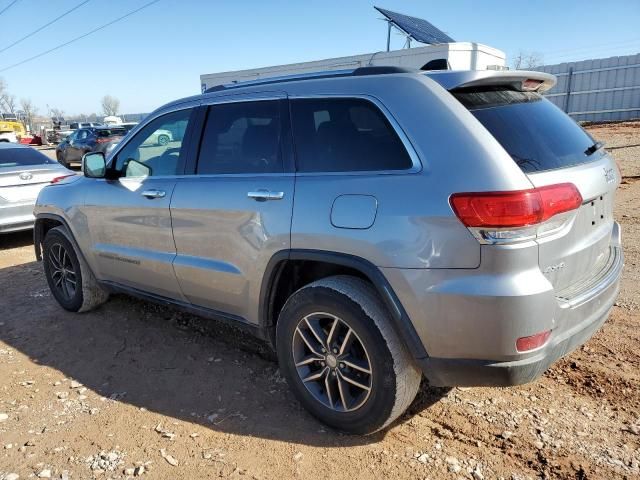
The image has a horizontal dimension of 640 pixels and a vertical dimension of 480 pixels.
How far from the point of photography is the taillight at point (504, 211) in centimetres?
217

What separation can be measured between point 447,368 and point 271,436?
1091 millimetres

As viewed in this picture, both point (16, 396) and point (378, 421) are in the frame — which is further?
point (16, 396)

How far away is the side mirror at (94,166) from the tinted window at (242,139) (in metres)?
1.08

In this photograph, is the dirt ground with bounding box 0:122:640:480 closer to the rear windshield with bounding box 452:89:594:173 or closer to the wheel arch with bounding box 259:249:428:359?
the wheel arch with bounding box 259:249:428:359

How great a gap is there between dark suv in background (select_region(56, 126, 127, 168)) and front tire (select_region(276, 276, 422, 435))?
683 inches

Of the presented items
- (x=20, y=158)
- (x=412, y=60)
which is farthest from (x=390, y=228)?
(x=412, y=60)

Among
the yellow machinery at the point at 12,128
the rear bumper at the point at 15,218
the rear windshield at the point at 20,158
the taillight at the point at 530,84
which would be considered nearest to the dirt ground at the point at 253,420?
the taillight at the point at 530,84

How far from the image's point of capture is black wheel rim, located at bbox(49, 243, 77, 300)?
4.75 m

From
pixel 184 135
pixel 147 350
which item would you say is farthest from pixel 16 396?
pixel 184 135

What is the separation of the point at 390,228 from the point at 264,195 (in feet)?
2.84

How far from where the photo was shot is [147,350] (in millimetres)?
3984

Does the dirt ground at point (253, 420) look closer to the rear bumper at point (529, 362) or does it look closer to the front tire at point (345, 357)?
the front tire at point (345, 357)

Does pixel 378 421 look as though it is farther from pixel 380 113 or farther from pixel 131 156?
pixel 131 156

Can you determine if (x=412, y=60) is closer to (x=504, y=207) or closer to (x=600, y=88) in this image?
(x=504, y=207)
